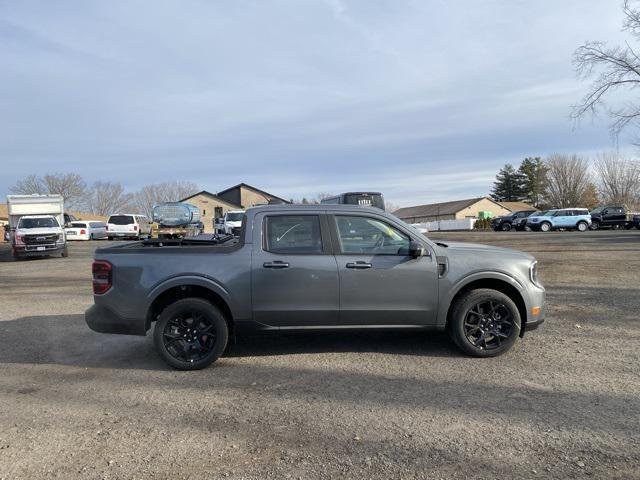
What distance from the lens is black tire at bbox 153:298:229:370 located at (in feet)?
16.8

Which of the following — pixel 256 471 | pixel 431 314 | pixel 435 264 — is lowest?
pixel 256 471

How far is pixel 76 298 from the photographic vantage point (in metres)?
9.85

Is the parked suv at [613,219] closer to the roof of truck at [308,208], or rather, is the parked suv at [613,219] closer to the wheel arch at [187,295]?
the roof of truck at [308,208]

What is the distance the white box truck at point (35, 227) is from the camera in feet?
63.1

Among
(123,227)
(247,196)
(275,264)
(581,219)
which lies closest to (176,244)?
(275,264)

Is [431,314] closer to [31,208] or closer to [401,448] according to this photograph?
[401,448]

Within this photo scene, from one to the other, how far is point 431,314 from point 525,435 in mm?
1892

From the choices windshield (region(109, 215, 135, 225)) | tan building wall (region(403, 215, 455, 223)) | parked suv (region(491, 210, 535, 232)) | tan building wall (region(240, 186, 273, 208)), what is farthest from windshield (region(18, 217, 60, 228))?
tan building wall (region(403, 215, 455, 223))

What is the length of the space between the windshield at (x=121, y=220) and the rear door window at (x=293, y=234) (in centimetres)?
3088

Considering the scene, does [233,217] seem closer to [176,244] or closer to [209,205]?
[176,244]

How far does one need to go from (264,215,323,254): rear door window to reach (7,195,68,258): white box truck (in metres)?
17.6

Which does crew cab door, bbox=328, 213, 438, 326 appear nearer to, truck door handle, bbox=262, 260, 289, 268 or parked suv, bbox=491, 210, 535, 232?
truck door handle, bbox=262, 260, 289, 268

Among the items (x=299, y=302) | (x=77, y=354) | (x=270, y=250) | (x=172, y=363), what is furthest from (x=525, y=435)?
(x=77, y=354)

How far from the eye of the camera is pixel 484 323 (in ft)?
17.5
